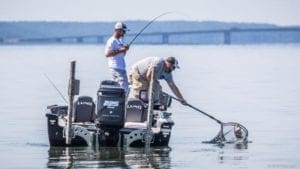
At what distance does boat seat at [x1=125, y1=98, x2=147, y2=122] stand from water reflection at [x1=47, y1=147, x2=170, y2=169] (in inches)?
28.3

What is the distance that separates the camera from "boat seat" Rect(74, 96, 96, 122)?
86.2ft

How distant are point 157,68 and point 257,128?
6391 millimetres

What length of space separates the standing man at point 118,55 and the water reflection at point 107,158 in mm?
1652

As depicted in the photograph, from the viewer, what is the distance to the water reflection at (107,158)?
79.1 ft

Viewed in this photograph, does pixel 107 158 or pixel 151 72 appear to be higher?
pixel 151 72

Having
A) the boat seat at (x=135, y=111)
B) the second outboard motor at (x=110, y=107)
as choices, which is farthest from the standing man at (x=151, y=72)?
the second outboard motor at (x=110, y=107)

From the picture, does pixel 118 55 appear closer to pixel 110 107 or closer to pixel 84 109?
pixel 84 109

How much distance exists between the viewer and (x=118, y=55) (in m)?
27.0

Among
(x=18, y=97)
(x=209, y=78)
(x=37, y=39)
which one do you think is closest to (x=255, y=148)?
(x=18, y=97)

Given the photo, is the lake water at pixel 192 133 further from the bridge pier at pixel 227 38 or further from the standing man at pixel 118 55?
the bridge pier at pixel 227 38

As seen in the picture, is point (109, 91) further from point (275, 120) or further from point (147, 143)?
point (275, 120)

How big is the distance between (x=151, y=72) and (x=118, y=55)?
0.93 meters

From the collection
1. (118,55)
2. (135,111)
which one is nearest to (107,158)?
(135,111)

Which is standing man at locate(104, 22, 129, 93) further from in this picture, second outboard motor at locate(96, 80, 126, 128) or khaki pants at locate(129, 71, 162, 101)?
second outboard motor at locate(96, 80, 126, 128)
